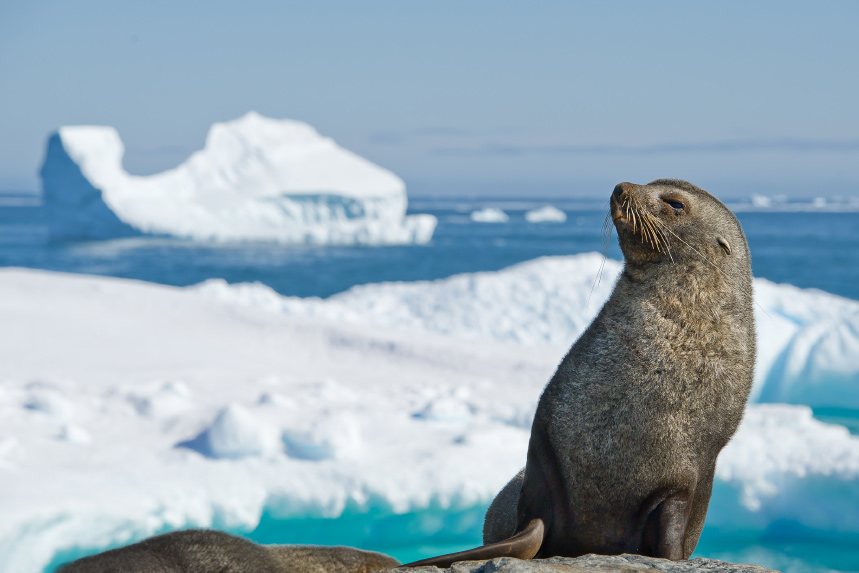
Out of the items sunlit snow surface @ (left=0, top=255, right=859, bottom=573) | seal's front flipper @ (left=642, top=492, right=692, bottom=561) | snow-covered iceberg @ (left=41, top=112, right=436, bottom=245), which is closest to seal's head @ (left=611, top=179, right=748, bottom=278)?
seal's front flipper @ (left=642, top=492, right=692, bottom=561)

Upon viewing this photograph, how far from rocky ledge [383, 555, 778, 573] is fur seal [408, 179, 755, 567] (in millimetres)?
162

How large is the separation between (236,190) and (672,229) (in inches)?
1467

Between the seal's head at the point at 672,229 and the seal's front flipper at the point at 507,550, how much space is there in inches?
39.3

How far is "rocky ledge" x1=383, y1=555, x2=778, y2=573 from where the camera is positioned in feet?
6.91

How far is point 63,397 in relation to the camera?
23.3 feet

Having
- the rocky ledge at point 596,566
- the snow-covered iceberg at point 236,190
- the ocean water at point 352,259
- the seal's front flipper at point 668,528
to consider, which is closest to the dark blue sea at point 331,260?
the ocean water at point 352,259

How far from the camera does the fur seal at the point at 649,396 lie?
2.63 meters

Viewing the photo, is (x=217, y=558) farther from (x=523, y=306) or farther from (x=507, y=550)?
(x=523, y=306)

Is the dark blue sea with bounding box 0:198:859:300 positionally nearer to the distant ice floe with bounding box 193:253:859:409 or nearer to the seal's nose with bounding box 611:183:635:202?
the distant ice floe with bounding box 193:253:859:409

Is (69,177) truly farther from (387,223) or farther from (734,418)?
(734,418)

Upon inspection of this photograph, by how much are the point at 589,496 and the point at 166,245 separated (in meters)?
46.7

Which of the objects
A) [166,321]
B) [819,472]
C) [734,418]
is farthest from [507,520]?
[166,321]

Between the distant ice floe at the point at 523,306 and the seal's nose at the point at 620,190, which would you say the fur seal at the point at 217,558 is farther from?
the distant ice floe at the point at 523,306

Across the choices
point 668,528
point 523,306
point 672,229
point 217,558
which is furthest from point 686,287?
point 523,306
